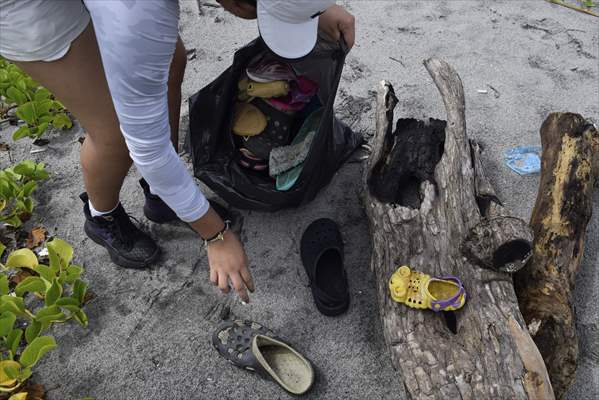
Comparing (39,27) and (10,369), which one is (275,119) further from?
(10,369)

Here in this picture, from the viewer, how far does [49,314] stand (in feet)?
4.75

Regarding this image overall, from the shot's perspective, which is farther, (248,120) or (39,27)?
(248,120)

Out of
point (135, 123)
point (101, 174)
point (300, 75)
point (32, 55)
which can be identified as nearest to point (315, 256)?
point (300, 75)

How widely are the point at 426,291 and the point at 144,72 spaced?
2.99ft

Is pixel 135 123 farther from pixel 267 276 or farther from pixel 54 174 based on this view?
pixel 54 174

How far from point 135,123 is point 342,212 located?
104cm

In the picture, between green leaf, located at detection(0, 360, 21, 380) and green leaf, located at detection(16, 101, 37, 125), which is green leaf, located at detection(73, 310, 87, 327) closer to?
green leaf, located at detection(0, 360, 21, 380)

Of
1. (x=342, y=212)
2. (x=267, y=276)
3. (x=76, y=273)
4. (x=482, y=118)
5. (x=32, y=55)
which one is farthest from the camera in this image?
(x=482, y=118)

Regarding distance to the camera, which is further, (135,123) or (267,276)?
(267,276)

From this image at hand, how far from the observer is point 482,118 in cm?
221

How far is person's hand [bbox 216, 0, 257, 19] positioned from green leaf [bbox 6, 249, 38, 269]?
1.11 m

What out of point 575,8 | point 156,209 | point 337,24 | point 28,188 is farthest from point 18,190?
point 575,8

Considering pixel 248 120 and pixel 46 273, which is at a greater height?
pixel 248 120

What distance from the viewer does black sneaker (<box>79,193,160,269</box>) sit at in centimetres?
166
